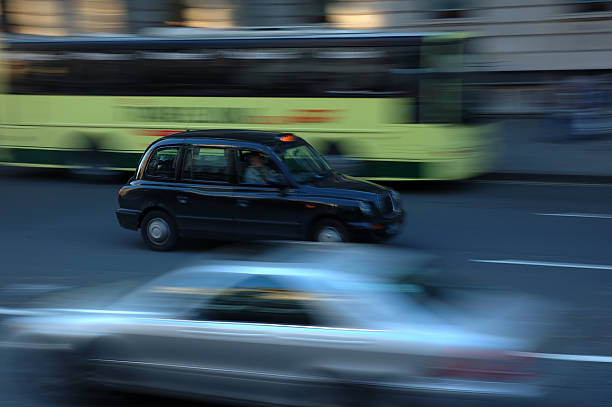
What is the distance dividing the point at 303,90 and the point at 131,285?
31.5 ft

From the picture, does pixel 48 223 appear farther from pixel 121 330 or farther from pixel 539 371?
pixel 539 371

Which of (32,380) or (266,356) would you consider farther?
(32,380)

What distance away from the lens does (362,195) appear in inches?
368

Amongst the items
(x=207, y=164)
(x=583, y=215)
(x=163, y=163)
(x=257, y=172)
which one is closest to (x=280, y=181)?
(x=257, y=172)

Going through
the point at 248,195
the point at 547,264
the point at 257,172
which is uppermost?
the point at 257,172

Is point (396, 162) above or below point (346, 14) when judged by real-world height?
below

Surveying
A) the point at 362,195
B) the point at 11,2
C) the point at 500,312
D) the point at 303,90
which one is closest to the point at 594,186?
the point at 303,90

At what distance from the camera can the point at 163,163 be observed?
33.3 feet

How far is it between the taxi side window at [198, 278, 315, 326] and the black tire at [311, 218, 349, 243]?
15.2ft

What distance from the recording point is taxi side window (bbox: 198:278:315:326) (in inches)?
180

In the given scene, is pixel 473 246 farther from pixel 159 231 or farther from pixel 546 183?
pixel 546 183

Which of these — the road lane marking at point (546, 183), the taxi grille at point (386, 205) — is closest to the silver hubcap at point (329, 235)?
the taxi grille at point (386, 205)

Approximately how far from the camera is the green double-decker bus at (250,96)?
14.1 m

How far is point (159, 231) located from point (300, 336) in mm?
6051
